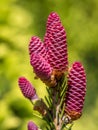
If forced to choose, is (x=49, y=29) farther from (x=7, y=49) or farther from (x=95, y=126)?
(x=95, y=126)

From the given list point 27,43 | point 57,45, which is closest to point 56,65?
point 57,45

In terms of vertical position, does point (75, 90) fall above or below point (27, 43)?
above

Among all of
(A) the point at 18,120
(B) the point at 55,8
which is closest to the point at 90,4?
(B) the point at 55,8

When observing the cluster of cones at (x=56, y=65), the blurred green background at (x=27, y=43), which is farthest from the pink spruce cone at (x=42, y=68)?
the blurred green background at (x=27, y=43)

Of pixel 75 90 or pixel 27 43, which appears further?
pixel 27 43

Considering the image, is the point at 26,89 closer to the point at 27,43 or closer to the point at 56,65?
the point at 56,65

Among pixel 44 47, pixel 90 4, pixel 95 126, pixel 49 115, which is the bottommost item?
pixel 95 126
